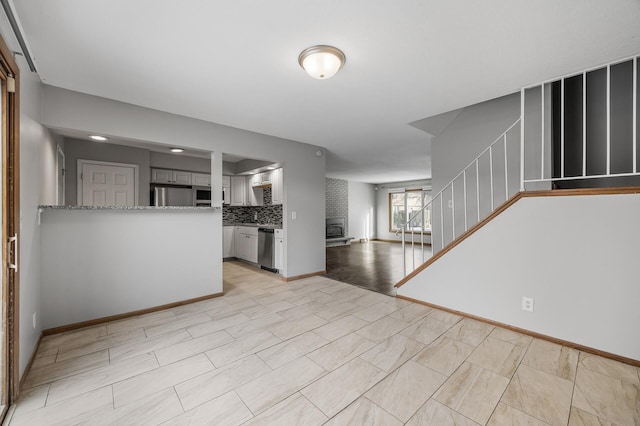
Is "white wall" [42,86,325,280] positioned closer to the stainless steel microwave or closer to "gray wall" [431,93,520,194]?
"gray wall" [431,93,520,194]

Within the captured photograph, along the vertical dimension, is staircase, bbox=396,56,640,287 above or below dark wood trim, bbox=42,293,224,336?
above

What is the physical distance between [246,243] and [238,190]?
4.39ft

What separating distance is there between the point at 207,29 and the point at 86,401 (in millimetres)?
2539

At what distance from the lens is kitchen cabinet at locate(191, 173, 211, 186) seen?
576 cm

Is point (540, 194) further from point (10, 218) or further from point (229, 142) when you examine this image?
point (10, 218)

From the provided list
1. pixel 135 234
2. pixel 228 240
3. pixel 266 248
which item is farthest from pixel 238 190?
pixel 135 234

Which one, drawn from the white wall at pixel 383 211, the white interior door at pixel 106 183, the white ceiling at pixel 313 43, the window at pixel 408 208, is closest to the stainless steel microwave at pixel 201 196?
the white interior door at pixel 106 183

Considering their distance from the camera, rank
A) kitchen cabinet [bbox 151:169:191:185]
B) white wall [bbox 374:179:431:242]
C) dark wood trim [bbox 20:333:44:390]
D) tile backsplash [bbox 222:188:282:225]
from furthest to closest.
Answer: white wall [bbox 374:179:431:242]
tile backsplash [bbox 222:188:282:225]
kitchen cabinet [bbox 151:169:191:185]
dark wood trim [bbox 20:333:44:390]

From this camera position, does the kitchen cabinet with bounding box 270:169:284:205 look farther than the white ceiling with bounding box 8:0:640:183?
Yes

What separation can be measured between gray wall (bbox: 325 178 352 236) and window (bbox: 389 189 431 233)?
194 cm

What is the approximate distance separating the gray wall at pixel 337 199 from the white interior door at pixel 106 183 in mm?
5904

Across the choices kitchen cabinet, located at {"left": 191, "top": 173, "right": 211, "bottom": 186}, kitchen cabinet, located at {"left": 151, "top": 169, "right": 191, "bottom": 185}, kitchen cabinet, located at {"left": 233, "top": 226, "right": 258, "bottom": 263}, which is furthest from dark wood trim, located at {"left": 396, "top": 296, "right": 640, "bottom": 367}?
kitchen cabinet, located at {"left": 151, "top": 169, "right": 191, "bottom": 185}

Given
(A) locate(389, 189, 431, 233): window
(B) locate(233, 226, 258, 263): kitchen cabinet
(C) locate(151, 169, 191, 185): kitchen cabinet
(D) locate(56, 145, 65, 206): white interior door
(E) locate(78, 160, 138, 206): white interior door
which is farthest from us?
(A) locate(389, 189, 431, 233): window

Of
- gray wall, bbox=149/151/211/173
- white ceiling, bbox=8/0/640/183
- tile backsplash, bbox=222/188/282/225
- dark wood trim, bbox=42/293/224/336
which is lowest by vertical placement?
dark wood trim, bbox=42/293/224/336
